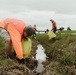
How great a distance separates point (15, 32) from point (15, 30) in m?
0.15

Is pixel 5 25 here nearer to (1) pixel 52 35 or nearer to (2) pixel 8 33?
(2) pixel 8 33

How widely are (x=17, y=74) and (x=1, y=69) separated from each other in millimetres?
561

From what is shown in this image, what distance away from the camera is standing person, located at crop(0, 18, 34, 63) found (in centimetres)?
1037

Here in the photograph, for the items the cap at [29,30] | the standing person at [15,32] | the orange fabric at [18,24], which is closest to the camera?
the standing person at [15,32]

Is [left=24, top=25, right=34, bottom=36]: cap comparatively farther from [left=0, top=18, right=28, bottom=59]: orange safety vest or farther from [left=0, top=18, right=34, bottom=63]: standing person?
[left=0, top=18, right=28, bottom=59]: orange safety vest

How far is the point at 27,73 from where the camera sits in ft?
30.5

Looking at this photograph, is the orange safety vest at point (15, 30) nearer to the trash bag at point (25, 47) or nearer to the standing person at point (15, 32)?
the standing person at point (15, 32)

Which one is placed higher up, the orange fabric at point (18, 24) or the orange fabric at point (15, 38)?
the orange fabric at point (18, 24)

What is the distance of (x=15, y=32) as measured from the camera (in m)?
11.0

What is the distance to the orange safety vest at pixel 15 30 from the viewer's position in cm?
1025

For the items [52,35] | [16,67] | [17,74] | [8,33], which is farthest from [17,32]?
[52,35]

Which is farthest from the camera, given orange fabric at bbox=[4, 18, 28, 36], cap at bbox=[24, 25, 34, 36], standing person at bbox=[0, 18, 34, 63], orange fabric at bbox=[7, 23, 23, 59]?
orange fabric at bbox=[4, 18, 28, 36]

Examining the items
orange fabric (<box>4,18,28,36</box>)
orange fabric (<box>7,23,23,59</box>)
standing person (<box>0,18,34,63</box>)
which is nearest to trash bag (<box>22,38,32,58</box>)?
standing person (<box>0,18,34,63</box>)

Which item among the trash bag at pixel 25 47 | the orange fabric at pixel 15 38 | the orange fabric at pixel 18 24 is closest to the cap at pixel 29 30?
the orange fabric at pixel 18 24
